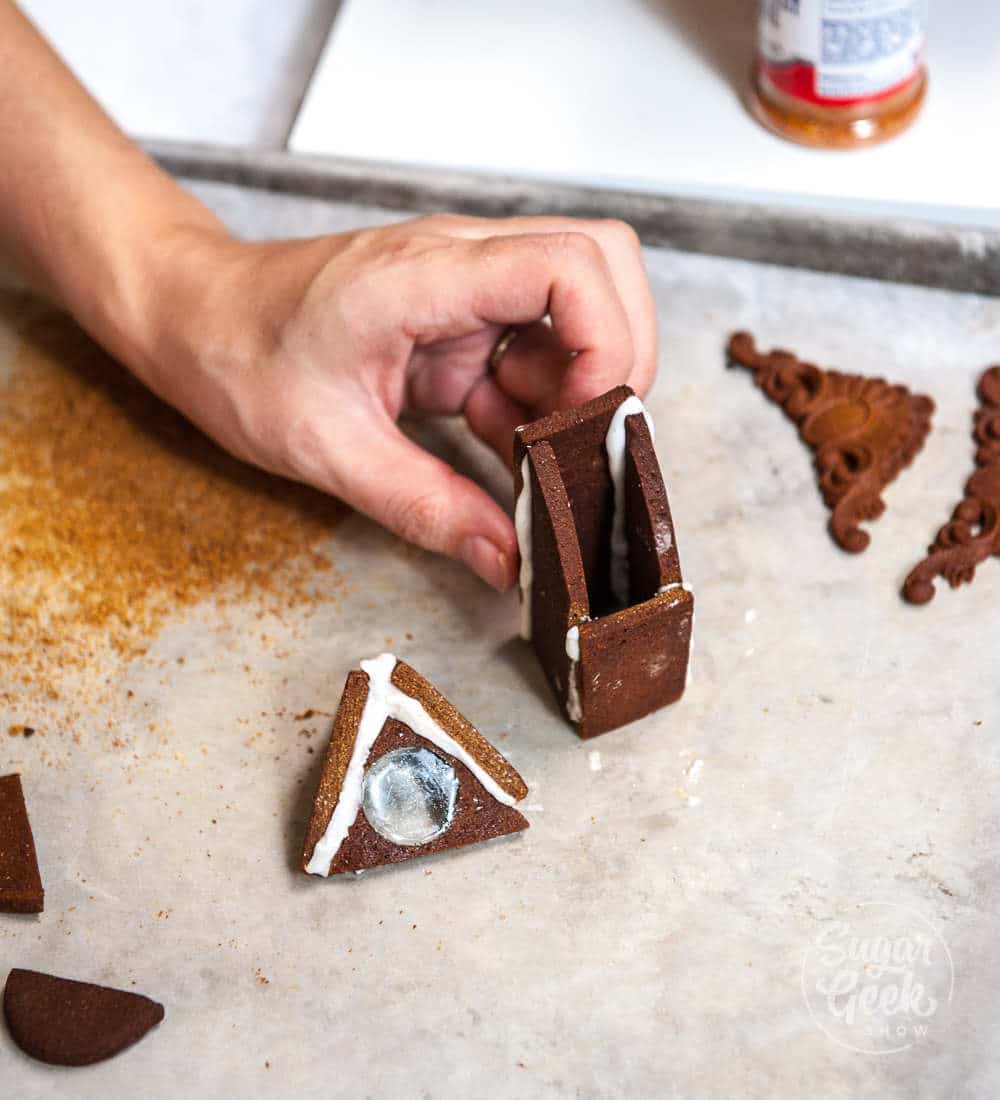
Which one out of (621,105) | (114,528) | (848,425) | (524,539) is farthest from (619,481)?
(621,105)

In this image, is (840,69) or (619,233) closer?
(619,233)

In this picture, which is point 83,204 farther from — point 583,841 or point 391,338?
point 583,841

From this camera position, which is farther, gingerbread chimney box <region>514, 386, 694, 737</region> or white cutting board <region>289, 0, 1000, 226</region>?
white cutting board <region>289, 0, 1000, 226</region>

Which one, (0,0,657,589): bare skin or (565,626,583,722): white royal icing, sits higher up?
(0,0,657,589): bare skin

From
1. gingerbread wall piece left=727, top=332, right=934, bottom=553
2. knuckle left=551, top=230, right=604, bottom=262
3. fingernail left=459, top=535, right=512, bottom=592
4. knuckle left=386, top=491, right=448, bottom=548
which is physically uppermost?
knuckle left=551, top=230, right=604, bottom=262

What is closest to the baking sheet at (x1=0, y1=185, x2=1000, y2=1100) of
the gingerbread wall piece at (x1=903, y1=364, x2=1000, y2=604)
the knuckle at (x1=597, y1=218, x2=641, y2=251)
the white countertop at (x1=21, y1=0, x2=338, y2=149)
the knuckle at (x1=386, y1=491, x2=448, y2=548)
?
the gingerbread wall piece at (x1=903, y1=364, x2=1000, y2=604)

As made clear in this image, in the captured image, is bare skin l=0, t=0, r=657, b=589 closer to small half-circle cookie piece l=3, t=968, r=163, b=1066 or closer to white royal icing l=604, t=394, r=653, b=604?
white royal icing l=604, t=394, r=653, b=604

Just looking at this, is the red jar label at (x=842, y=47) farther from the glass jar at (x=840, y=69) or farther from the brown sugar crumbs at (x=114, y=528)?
the brown sugar crumbs at (x=114, y=528)
